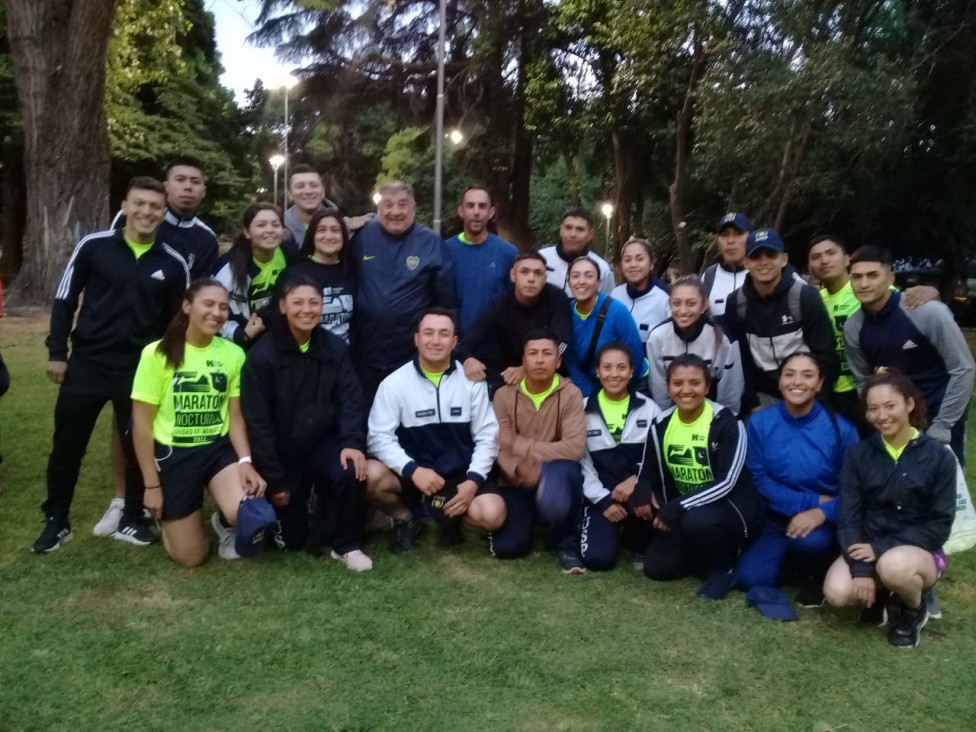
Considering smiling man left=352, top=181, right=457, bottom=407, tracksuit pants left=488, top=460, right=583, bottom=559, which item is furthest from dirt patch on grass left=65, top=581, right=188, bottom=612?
tracksuit pants left=488, top=460, right=583, bottom=559

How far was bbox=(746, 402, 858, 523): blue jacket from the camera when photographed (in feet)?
14.1

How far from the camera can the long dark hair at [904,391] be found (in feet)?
12.8

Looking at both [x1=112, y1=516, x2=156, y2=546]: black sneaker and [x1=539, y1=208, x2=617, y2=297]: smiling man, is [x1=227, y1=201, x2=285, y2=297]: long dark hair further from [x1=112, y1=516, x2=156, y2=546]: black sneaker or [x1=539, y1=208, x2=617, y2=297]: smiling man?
[x1=539, y1=208, x2=617, y2=297]: smiling man

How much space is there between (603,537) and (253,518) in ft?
6.03

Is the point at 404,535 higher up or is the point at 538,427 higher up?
the point at 538,427

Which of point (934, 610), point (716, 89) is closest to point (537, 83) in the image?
point (716, 89)

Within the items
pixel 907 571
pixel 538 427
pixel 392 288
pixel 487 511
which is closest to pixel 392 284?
pixel 392 288

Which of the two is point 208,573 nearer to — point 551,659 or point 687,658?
point 551,659

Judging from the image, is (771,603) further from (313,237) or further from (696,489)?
(313,237)

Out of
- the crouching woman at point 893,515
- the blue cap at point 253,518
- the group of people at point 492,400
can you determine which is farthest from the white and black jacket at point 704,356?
the blue cap at point 253,518

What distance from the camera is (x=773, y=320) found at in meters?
4.80

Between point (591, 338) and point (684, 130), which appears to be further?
point (684, 130)

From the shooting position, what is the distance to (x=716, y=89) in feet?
48.2

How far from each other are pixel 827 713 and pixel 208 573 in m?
2.99
